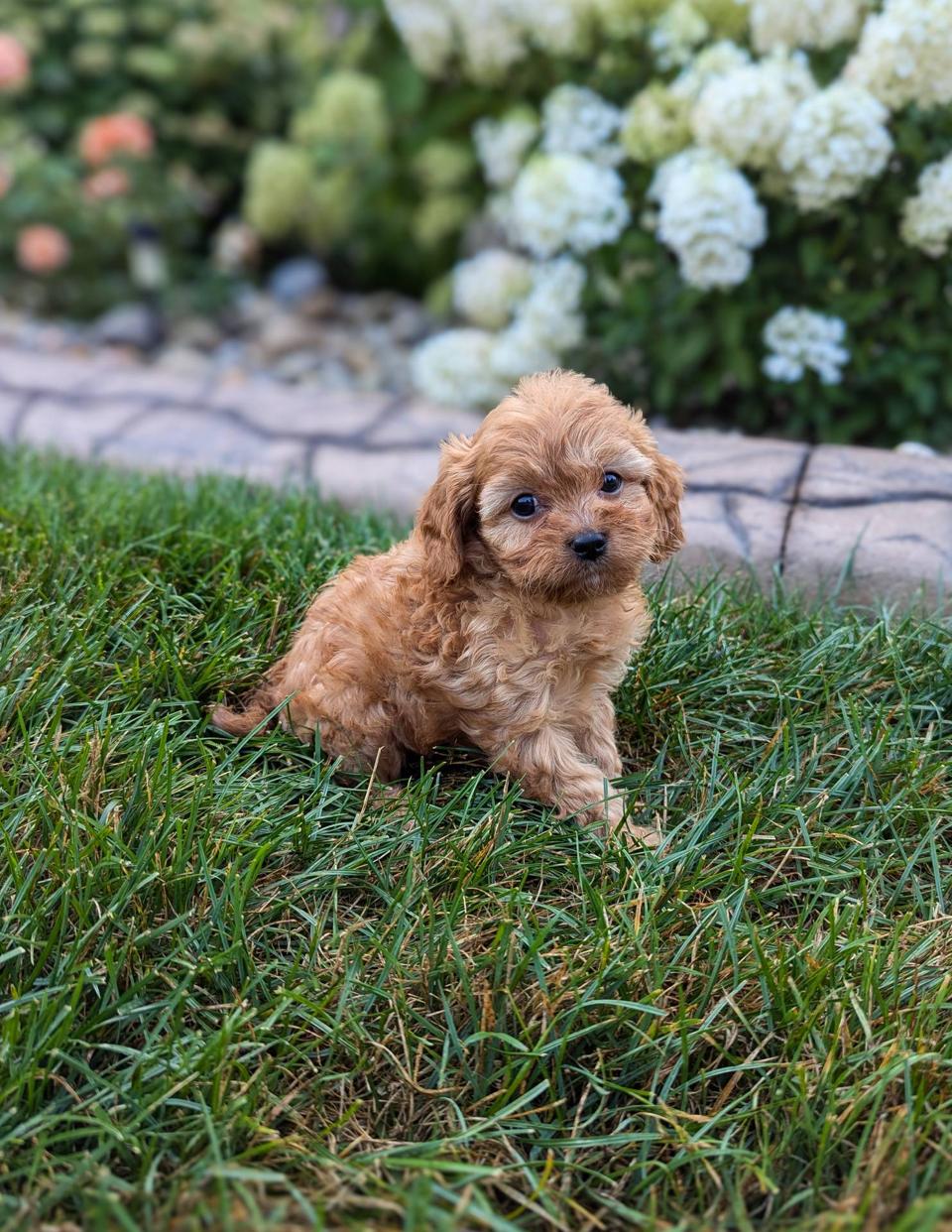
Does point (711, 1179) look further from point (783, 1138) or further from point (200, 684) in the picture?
point (200, 684)

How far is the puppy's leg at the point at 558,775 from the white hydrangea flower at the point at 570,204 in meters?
3.20

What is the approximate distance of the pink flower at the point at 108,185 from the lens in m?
8.25

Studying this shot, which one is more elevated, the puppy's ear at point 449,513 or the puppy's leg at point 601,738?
the puppy's ear at point 449,513

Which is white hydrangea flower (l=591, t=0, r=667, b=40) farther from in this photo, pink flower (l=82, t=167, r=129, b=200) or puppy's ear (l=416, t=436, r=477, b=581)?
pink flower (l=82, t=167, r=129, b=200)

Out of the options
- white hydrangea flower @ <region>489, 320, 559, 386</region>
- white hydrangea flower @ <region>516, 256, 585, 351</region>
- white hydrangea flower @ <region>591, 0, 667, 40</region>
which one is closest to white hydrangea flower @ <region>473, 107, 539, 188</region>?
white hydrangea flower @ <region>591, 0, 667, 40</region>

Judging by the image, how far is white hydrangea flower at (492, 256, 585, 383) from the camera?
5820 mm

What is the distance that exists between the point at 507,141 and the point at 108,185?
3.23 metres

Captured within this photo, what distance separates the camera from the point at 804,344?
5.24m

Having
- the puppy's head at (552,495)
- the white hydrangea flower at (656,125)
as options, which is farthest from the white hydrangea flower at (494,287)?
the puppy's head at (552,495)

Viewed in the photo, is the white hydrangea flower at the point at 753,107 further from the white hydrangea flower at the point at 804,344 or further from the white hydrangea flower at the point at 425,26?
the white hydrangea flower at the point at 425,26

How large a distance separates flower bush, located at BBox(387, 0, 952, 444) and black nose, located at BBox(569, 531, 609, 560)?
9.00ft

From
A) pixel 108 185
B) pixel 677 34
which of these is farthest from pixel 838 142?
pixel 108 185

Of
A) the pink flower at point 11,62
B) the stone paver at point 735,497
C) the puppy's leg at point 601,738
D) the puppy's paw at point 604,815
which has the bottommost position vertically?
the puppy's paw at point 604,815

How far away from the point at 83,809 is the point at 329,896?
63 centimetres
